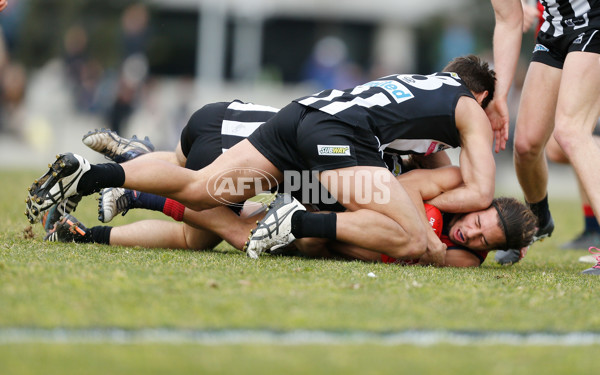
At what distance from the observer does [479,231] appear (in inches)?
185

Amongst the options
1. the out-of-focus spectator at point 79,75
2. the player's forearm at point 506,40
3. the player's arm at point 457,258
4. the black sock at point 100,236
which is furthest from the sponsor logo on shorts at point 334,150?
the out-of-focus spectator at point 79,75

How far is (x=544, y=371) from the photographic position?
2502 millimetres

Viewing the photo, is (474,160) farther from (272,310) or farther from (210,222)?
(272,310)

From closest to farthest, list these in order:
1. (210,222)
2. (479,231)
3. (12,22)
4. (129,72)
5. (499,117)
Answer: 1. (479,231)
2. (210,222)
3. (499,117)
4. (129,72)
5. (12,22)

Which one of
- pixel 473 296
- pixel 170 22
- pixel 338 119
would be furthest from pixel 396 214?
pixel 170 22

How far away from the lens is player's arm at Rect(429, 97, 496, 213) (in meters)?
4.61

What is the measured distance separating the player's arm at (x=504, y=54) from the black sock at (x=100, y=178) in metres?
2.47

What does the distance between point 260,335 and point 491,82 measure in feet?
9.70

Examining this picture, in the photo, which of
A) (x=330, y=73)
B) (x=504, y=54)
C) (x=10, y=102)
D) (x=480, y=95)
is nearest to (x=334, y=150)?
(x=480, y=95)

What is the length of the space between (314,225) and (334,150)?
18.0 inches

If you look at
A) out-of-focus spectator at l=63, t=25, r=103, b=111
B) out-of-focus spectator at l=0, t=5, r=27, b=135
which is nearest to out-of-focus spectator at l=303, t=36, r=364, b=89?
out-of-focus spectator at l=63, t=25, r=103, b=111

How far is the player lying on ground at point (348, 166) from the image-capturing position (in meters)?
4.43

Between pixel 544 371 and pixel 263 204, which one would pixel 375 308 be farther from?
A: pixel 263 204

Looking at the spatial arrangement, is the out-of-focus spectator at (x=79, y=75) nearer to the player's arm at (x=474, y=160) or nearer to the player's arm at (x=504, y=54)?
the player's arm at (x=504, y=54)
